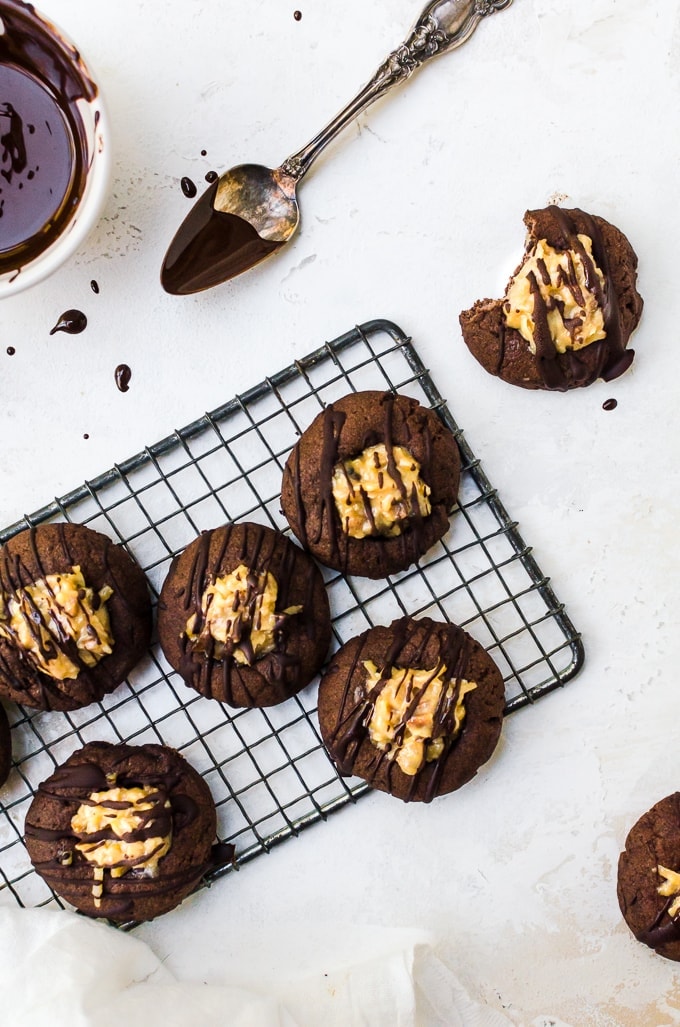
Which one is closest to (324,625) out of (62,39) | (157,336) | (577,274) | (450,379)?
(450,379)

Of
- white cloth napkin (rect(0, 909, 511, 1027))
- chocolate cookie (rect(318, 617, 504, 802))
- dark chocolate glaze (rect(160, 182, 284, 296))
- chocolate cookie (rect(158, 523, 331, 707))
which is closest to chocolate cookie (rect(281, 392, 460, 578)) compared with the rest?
chocolate cookie (rect(158, 523, 331, 707))

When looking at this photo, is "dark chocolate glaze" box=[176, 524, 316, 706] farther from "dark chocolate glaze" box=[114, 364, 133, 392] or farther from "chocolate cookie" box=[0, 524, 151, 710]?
"dark chocolate glaze" box=[114, 364, 133, 392]

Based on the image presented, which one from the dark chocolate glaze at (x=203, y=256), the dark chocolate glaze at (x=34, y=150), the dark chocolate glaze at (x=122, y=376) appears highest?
the dark chocolate glaze at (x=34, y=150)

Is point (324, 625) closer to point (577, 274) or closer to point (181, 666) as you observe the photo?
point (181, 666)

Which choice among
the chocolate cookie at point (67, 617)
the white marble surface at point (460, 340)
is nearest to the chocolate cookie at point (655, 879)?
the white marble surface at point (460, 340)

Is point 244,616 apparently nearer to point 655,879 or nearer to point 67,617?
point 67,617

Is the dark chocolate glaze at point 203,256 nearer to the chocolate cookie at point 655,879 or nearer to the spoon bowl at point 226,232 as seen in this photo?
the spoon bowl at point 226,232
